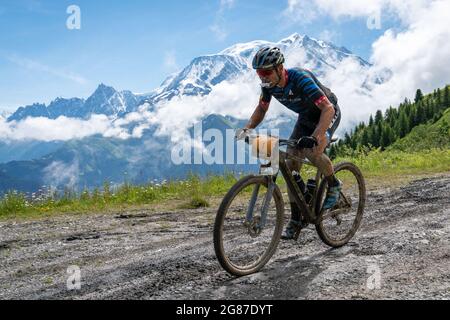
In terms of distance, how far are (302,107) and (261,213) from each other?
1.58 metres

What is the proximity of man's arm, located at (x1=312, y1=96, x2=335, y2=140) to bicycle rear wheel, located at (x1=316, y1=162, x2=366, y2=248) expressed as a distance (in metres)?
1.12

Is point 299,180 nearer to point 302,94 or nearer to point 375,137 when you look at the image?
point 302,94

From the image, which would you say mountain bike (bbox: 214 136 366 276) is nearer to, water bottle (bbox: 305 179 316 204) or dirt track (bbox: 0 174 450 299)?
water bottle (bbox: 305 179 316 204)

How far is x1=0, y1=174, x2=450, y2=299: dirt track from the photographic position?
5305 millimetres

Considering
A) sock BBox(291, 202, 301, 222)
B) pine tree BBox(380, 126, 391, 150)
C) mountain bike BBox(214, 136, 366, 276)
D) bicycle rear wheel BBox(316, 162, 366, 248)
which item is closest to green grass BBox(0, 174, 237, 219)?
bicycle rear wheel BBox(316, 162, 366, 248)

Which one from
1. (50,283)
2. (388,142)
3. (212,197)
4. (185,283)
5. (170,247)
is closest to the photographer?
(185,283)

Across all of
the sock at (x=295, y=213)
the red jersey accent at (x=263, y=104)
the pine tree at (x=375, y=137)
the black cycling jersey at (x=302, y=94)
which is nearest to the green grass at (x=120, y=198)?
the sock at (x=295, y=213)

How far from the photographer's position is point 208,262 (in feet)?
21.8

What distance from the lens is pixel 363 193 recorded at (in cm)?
810

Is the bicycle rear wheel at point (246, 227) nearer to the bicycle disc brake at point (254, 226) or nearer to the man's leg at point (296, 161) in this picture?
the bicycle disc brake at point (254, 226)

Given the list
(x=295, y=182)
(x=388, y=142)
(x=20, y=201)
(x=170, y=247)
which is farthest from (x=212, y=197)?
(x=388, y=142)

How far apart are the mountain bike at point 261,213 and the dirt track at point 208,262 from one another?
0.25 meters
